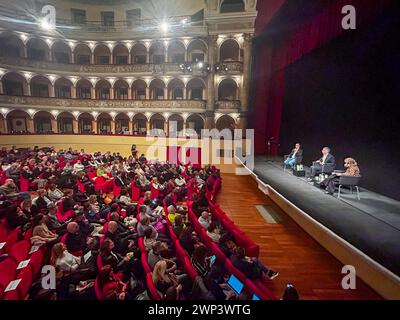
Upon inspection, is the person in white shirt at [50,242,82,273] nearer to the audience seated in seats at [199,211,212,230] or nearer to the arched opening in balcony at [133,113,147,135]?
the audience seated in seats at [199,211,212,230]

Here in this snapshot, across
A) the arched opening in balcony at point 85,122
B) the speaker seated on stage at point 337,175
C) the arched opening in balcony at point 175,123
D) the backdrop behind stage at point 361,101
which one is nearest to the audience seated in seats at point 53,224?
the speaker seated on stage at point 337,175

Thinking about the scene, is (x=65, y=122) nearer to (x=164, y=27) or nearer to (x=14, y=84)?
(x=14, y=84)

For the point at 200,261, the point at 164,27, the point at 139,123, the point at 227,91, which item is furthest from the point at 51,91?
the point at 200,261

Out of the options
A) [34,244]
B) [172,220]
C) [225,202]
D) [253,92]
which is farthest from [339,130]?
[253,92]

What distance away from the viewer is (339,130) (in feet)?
27.9

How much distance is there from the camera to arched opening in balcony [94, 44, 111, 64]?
21.9 metres

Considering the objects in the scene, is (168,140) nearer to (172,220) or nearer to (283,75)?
(283,75)

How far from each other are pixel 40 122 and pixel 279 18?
67.3 ft

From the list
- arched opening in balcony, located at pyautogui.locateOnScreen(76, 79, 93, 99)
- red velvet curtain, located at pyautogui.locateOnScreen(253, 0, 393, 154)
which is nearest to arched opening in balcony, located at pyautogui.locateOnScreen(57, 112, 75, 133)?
arched opening in balcony, located at pyautogui.locateOnScreen(76, 79, 93, 99)

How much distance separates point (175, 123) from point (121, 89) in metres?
6.24

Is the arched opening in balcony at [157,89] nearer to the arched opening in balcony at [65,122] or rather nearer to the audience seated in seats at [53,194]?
the arched opening in balcony at [65,122]

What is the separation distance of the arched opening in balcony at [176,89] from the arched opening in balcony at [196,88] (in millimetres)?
616

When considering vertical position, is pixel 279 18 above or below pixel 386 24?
above

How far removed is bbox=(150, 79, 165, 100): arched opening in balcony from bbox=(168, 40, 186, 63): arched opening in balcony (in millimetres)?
2129
